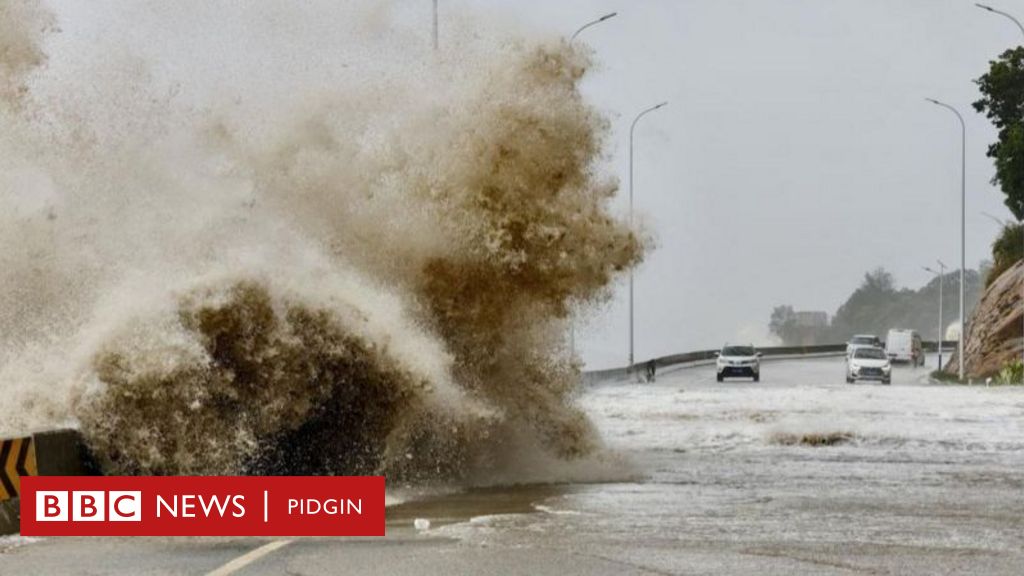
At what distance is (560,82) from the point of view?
73.2 ft

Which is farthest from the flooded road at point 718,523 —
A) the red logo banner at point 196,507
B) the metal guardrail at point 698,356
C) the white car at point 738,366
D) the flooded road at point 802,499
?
the white car at point 738,366

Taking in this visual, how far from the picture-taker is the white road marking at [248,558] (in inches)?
455

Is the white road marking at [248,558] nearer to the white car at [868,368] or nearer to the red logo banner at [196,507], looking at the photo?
the red logo banner at [196,507]

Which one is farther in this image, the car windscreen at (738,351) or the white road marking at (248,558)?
the car windscreen at (738,351)

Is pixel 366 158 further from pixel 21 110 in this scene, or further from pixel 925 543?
pixel 925 543

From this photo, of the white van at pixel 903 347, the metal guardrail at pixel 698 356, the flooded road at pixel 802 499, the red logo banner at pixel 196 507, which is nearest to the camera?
the flooded road at pixel 802 499

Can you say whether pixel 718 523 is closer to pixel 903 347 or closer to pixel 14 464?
pixel 14 464

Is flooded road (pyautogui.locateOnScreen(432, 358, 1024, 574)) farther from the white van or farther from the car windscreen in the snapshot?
the white van

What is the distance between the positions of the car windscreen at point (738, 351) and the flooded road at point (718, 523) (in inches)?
1862

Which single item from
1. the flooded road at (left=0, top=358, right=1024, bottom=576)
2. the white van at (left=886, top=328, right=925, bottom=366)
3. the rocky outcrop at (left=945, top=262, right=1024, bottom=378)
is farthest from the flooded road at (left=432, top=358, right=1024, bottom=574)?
the white van at (left=886, top=328, right=925, bottom=366)

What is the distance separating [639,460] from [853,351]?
5071 cm

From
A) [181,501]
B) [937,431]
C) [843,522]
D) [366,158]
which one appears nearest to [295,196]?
[366,158]

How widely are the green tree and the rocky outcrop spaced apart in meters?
4.54

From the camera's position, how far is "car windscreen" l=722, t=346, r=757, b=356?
251 ft
